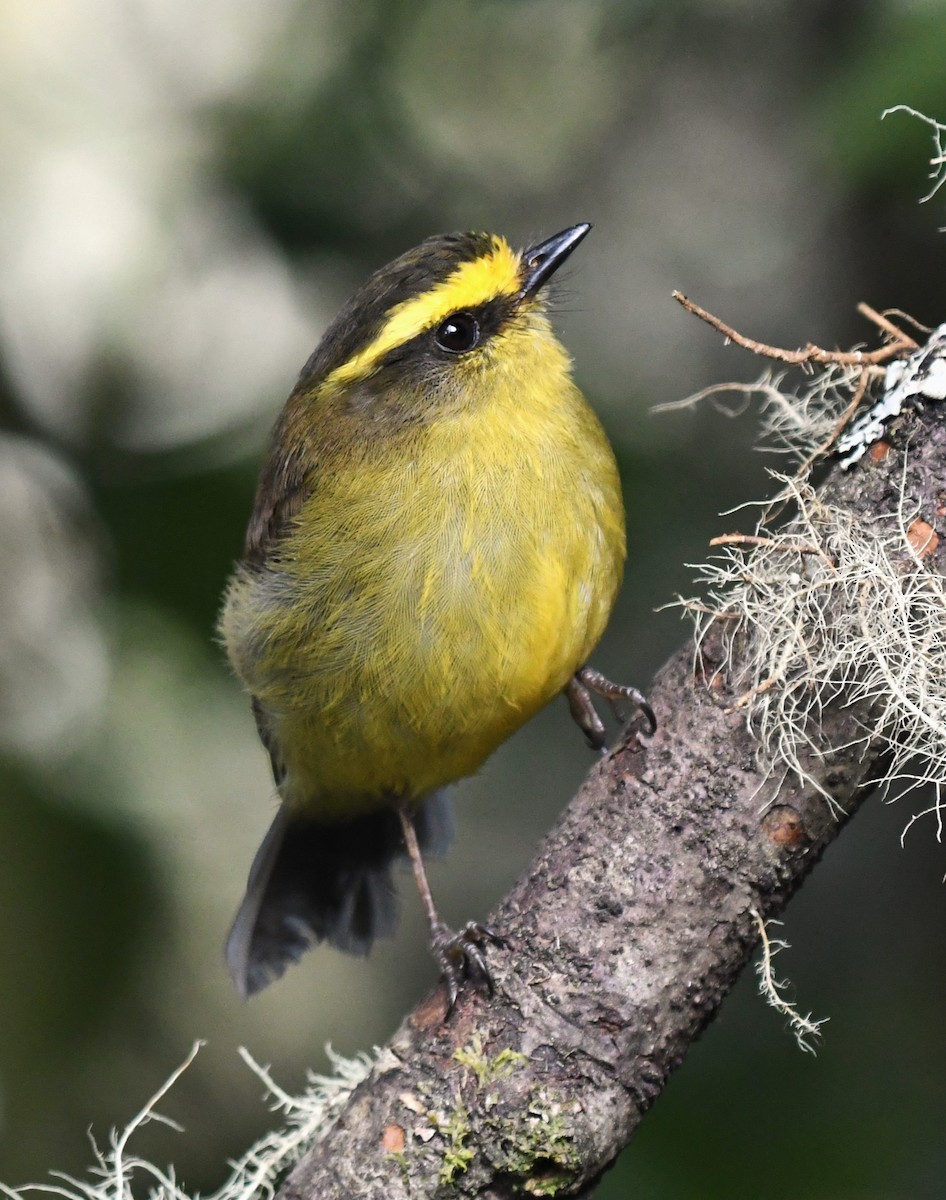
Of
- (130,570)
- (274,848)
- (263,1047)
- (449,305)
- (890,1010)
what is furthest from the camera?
(263,1047)

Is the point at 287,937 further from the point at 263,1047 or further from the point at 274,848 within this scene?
the point at 263,1047

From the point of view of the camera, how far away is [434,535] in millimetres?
2883

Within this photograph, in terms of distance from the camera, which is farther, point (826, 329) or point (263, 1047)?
point (263, 1047)

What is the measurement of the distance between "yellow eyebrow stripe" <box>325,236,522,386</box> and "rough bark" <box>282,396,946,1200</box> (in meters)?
1.01

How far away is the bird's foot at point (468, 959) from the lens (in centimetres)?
238

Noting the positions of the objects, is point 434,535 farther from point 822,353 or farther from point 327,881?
point 327,881

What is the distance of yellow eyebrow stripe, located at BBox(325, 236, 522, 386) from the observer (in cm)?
298

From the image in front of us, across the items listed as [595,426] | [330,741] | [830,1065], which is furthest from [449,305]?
[830,1065]

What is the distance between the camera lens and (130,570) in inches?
143

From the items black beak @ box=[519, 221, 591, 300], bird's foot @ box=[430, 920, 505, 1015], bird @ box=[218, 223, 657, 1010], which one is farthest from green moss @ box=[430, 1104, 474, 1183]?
black beak @ box=[519, 221, 591, 300]

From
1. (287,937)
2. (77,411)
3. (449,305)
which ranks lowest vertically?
(287,937)

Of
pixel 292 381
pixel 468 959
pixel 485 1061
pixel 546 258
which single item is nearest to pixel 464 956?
pixel 468 959

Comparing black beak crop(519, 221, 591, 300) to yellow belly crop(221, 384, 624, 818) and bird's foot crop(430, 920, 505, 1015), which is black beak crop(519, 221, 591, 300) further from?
bird's foot crop(430, 920, 505, 1015)

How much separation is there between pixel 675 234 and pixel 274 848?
237 centimetres
